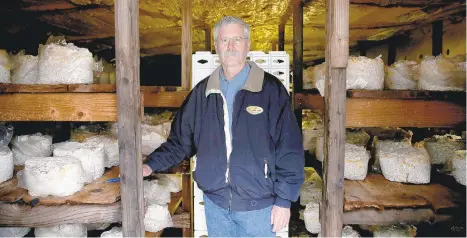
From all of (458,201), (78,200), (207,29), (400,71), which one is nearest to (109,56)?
(207,29)

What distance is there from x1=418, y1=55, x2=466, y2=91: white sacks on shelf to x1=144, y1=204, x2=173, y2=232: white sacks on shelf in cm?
241

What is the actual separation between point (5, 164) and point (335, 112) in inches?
100.0

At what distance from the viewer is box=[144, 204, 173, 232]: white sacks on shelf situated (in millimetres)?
3025

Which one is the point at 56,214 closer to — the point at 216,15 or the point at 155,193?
the point at 155,193

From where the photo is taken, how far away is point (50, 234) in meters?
2.86

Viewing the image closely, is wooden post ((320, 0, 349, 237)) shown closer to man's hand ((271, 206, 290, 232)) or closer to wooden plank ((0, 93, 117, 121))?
man's hand ((271, 206, 290, 232))

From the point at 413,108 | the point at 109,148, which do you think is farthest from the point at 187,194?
the point at 413,108

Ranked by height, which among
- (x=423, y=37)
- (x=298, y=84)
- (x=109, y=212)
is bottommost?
(x=109, y=212)

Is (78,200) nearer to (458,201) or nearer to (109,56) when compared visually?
(458,201)

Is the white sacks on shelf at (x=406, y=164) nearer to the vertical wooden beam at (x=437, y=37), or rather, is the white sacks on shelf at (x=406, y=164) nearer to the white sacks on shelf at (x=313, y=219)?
the white sacks on shelf at (x=313, y=219)

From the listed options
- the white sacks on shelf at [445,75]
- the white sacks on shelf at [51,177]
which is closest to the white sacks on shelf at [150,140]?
the white sacks on shelf at [51,177]

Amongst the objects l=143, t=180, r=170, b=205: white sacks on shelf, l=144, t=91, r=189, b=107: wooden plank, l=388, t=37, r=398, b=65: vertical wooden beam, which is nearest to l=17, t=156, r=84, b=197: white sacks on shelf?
l=143, t=180, r=170, b=205: white sacks on shelf

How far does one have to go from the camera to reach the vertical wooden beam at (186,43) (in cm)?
345

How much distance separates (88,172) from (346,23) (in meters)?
2.23
